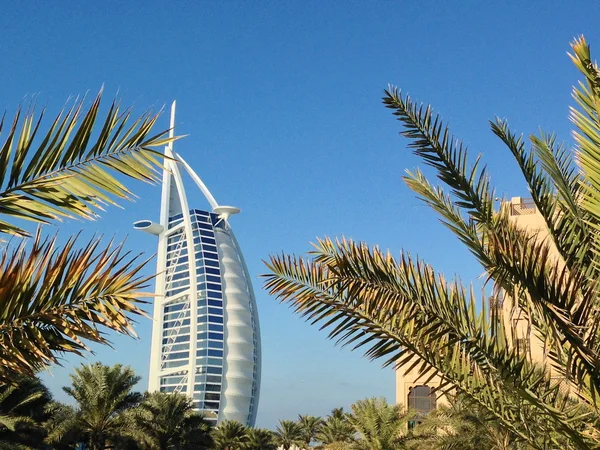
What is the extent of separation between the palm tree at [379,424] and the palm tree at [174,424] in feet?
30.0

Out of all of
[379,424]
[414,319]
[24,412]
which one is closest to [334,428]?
[379,424]

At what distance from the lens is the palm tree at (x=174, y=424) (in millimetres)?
34625

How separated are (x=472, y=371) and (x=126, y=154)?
4243 millimetres

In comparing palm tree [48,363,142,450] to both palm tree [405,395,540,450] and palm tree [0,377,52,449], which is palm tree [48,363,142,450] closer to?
palm tree [0,377,52,449]

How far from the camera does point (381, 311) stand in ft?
21.7

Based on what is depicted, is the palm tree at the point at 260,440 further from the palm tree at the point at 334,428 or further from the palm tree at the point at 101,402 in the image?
the palm tree at the point at 101,402

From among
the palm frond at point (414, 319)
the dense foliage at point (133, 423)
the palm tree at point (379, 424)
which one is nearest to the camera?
the palm frond at point (414, 319)

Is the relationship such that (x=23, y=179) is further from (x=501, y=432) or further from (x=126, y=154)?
(x=501, y=432)

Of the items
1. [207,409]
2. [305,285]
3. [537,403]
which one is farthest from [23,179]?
[207,409]

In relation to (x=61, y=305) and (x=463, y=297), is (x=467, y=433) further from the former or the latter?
(x=61, y=305)

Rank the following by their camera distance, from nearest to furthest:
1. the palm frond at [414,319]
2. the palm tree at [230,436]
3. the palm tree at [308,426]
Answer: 1. the palm frond at [414,319]
2. the palm tree at [230,436]
3. the palm tree at [308,426]

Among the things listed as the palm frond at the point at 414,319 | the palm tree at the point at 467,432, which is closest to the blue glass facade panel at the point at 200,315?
the palm tree at the point at 467,432

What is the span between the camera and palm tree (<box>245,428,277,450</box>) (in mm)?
55125

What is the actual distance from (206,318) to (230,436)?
3589 cm
